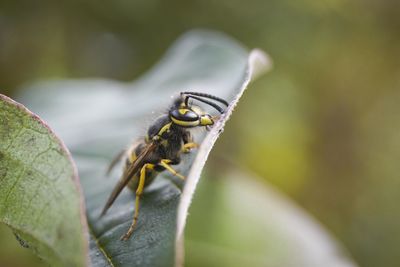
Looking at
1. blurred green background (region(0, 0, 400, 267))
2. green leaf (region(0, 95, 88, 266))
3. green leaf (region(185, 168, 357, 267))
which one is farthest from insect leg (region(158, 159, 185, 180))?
blurred green background (region(0, 0, 400, 267))

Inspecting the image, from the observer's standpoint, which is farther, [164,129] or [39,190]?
[164,129]

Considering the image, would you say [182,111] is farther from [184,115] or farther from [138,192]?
[138,192]

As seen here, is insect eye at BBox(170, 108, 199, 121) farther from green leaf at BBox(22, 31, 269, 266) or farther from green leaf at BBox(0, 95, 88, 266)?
green leaf at BBox(0, 95, 88, 266)

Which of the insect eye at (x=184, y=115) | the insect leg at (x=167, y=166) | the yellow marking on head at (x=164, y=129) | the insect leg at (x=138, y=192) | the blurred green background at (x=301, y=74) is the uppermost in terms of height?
the insect eye at (x=184, y=115)

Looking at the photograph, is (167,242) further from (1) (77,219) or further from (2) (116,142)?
(2) (116,142)

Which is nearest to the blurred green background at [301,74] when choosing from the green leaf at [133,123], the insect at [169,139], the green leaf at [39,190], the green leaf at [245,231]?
the green leaf at [133,123]

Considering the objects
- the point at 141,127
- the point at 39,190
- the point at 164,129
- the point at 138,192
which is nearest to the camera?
the point at 39,190

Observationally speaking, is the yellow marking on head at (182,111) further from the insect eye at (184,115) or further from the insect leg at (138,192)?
the insect leg at (138,192)

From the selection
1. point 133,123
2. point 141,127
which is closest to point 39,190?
point 141,127
